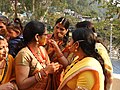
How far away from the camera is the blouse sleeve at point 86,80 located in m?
1.63

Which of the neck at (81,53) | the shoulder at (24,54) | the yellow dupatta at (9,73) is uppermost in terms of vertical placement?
the neck at (81,53)

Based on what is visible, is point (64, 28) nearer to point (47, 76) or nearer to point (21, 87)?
point (47, 76)

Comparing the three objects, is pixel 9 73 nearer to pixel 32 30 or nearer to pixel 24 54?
pixel 24 54

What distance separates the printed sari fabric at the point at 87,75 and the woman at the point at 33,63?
237 millimetres

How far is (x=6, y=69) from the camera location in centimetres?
193

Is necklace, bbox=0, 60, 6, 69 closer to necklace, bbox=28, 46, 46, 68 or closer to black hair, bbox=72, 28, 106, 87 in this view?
necklace, bbox=28, 46, 46, 68

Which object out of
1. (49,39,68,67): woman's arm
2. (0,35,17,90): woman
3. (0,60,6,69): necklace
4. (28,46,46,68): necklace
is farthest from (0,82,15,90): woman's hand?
(49,39,68,67): woman's arm

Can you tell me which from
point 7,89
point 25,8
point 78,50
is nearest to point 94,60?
point 78,50

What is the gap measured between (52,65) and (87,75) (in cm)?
38

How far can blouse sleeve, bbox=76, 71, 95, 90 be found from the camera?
1633 millimetres

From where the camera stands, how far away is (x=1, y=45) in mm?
1926

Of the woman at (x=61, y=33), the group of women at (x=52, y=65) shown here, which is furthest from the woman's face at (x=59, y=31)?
the group of women at (x=52, y=65)

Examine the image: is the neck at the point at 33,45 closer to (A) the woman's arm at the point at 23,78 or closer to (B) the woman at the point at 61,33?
(A) the woman's arm at the point at 23,78

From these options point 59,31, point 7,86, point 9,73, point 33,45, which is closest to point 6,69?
point 9,73
